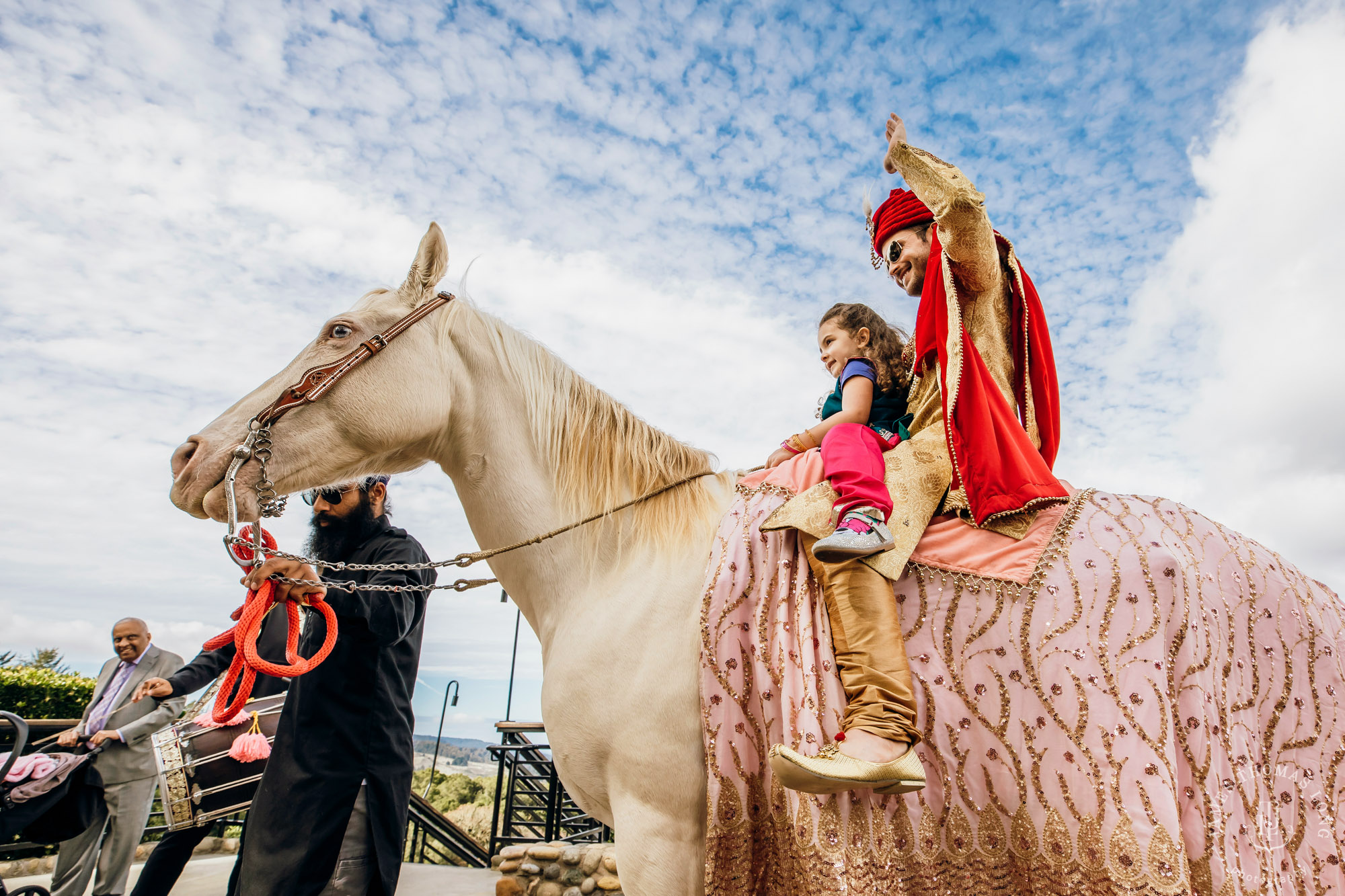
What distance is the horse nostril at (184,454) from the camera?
206 cm

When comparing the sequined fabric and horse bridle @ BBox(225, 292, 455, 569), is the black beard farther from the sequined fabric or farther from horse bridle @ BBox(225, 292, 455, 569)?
the sequined fabric

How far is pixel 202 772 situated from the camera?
12.7ft

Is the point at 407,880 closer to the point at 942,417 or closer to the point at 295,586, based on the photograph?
the point at 295,586

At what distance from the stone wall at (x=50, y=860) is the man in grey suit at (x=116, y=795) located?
2.13 feet

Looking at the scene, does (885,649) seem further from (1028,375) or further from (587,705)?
(1028,375)

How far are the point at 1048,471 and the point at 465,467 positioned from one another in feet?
6.32

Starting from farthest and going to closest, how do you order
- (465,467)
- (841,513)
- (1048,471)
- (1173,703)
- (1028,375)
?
→ (465,467)
(1028,375)
(1048,471)
(841,513)
(1173,703)

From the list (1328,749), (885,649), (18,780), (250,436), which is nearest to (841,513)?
(885,649)

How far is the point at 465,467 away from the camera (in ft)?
7.82

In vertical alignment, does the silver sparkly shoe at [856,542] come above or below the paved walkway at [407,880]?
above

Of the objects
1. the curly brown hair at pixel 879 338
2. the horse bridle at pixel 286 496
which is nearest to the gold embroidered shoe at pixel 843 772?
the horse bridle at pixel 286 496

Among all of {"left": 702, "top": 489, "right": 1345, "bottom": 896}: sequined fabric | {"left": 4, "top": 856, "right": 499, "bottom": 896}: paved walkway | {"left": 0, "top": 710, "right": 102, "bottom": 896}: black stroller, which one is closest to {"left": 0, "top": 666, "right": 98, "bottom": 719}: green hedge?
{"left": 4, "top": 856, "right": 499, "bottom": 896}: paved walkway

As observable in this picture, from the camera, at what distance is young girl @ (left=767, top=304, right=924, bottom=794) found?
1490 millimetres

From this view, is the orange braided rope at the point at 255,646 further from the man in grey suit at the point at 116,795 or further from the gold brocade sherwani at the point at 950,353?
the man in grey suit at the point at 116,795
